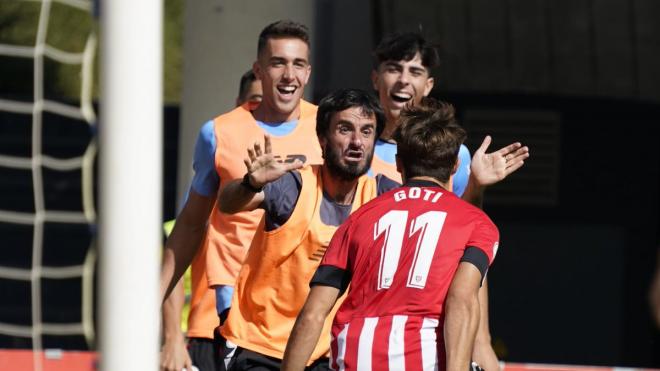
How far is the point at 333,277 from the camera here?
15.3ft

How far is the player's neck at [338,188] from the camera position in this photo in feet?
17.7

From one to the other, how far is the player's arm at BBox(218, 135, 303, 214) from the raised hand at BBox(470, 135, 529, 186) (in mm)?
654

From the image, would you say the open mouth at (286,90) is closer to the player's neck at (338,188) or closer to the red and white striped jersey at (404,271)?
the player's neck at (338,188)

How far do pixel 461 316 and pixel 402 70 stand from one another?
193cm

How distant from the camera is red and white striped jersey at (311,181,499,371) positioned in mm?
4527

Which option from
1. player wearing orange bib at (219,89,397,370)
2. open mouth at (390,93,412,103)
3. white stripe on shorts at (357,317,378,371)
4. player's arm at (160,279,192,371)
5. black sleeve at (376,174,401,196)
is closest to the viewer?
white stripe on shorts at (357,317,378,371)

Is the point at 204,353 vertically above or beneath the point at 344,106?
beneath

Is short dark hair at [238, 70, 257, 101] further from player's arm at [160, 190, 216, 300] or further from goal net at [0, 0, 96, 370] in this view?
goal net at [0, 0, 96, 370]

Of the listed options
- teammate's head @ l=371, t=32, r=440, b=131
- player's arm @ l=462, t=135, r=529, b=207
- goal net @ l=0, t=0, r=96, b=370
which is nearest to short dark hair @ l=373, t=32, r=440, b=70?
teammate's head @ l=371, t=32, r=440, b=131

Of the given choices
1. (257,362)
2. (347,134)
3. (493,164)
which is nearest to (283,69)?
(347,134)

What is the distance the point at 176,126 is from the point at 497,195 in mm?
2672

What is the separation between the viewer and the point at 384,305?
455 centimetres

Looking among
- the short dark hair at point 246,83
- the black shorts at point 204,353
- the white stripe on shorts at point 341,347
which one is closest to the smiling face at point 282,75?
the short dark hair at point 246,83

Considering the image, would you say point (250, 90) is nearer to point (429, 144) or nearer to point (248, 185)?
point (248, 185)
